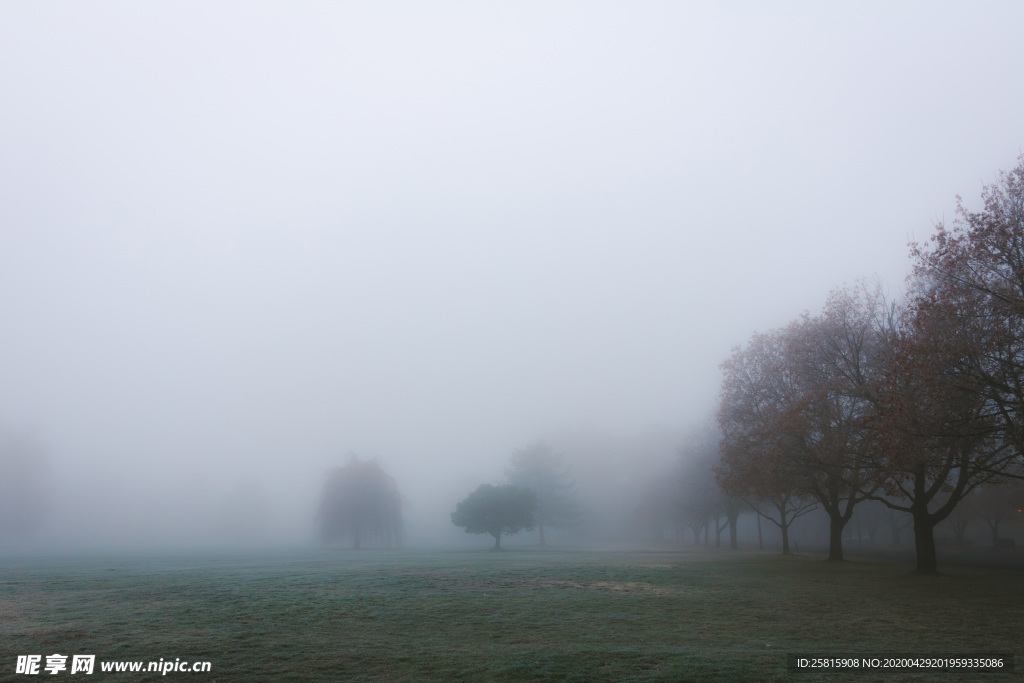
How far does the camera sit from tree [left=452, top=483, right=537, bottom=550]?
8400cm

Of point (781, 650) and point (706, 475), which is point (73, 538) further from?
point (781, 650)

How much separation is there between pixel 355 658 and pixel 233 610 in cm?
905

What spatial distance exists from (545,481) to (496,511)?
19613 millimetres

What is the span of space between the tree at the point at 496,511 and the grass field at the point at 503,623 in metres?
53.5

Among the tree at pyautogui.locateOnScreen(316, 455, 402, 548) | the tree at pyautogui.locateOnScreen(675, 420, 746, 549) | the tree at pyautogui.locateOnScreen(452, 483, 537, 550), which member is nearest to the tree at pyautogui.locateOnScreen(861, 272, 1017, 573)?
the tree at pyautogui.locateOnScreen(675, 420, 746, 549)

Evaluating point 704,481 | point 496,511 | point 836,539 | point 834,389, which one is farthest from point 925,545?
point 496,511

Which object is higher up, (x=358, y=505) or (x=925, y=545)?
(x=925, y=545)

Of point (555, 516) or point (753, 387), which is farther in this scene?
point (555, 516)

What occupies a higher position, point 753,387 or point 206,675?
point 753,387

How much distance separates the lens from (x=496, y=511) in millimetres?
84188

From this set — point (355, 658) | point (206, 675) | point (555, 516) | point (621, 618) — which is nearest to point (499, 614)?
point (621, 618)

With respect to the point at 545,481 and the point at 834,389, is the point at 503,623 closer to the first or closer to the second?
the point at 834,389

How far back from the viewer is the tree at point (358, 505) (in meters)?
84.6

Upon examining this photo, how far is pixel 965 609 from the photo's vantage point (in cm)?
2066
